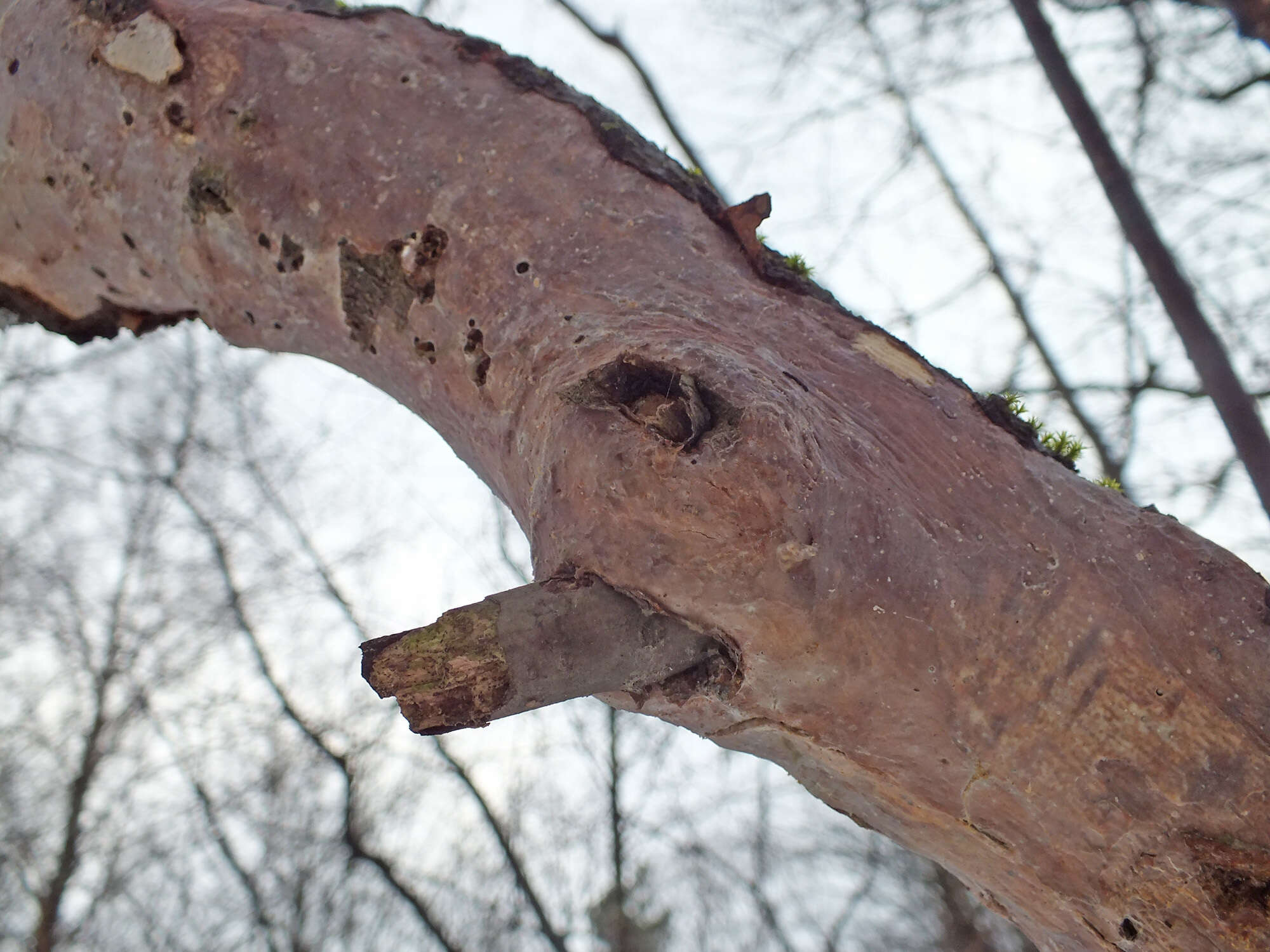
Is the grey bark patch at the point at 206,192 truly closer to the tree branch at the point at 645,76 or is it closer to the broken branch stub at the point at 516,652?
the broken branch stub at the point at 516,652

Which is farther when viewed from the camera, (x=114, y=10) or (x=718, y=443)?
(x=114, y=10)

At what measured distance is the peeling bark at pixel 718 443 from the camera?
117 centimetres

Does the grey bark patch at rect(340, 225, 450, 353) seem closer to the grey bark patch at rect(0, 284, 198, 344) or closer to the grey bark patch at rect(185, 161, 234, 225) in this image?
the grey bark patch at rect(185, 161, 234, 225)

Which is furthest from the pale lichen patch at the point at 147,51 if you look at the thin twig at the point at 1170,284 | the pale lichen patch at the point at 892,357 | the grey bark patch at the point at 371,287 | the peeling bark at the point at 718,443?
the thin twig at the point at 1170,284

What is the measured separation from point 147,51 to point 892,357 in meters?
1.55

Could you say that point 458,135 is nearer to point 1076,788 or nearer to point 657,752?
point 1076,788

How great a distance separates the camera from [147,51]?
1666mm

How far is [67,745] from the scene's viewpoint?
616 cm

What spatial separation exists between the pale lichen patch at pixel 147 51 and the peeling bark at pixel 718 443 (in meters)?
0.01

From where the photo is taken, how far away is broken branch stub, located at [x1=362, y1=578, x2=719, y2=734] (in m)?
1.14

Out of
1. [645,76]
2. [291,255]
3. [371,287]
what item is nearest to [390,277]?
[371,287]

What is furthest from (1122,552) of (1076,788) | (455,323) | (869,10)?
(869,10)

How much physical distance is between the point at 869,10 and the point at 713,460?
528cm

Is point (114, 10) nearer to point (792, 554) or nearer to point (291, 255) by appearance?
point (291, 255)
